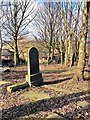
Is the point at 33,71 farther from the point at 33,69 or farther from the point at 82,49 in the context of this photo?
the point at 82,49

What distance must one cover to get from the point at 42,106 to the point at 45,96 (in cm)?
103

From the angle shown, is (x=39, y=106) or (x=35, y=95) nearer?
(x=39, y=106)

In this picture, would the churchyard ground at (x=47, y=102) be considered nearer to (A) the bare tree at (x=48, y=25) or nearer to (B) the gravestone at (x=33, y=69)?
(B) the gravestone at (x=33, y=69)

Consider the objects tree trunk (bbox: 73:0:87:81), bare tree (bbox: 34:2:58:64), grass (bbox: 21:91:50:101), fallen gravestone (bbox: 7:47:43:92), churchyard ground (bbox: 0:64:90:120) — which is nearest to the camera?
churchyard ground (bbox: 0:64:90:120)

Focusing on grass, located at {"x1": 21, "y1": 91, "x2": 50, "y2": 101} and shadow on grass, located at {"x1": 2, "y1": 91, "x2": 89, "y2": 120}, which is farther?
grass, located at {"x1": 21, "y1": 91, "x2": 50, "y2": 101}

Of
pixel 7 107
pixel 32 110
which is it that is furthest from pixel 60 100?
pixel 7 107

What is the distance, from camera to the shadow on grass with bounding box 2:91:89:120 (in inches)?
→ 199

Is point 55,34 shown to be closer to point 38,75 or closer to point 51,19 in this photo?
point 51,19

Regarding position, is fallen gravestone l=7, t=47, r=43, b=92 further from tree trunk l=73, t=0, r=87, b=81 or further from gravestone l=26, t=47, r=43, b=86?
tree trunk l=73, t=0, r=87, b=81

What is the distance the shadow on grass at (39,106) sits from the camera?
5.06 m

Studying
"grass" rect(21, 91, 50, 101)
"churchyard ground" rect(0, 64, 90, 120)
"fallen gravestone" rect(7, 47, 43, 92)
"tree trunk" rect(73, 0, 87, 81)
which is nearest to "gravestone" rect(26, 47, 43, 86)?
"fallen gravestone" rect(7, 47, 43, 92)

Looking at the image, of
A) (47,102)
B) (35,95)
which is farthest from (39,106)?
(35,95)

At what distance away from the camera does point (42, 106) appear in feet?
18.2

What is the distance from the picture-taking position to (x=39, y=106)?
556cm
